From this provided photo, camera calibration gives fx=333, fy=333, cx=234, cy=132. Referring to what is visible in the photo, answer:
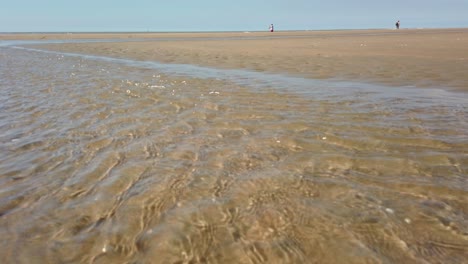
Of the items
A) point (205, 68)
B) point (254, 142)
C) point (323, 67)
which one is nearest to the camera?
point (254, 142)

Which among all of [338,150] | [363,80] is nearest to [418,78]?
[363,80]

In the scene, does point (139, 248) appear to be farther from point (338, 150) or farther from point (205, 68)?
point (205, 68)

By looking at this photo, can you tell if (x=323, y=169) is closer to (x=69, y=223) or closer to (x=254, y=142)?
(x=254, y=142)

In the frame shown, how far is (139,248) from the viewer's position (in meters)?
2.65

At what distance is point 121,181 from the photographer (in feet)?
12.3

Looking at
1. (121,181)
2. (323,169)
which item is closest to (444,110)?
(323,169)

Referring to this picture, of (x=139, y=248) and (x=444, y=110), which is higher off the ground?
(x=444, y=110)

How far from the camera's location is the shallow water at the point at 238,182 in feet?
8.64

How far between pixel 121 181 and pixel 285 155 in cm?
205

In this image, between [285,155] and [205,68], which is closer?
[285,155]

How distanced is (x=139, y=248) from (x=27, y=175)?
2159 millimetres

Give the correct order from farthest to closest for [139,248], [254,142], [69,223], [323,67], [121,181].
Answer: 1. [323,67]
2. [254,142]
3. [121,181]
4. [69,223]
5. [139,248]

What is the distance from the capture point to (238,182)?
365cm

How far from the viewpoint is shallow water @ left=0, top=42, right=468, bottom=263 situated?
8.64 ft
